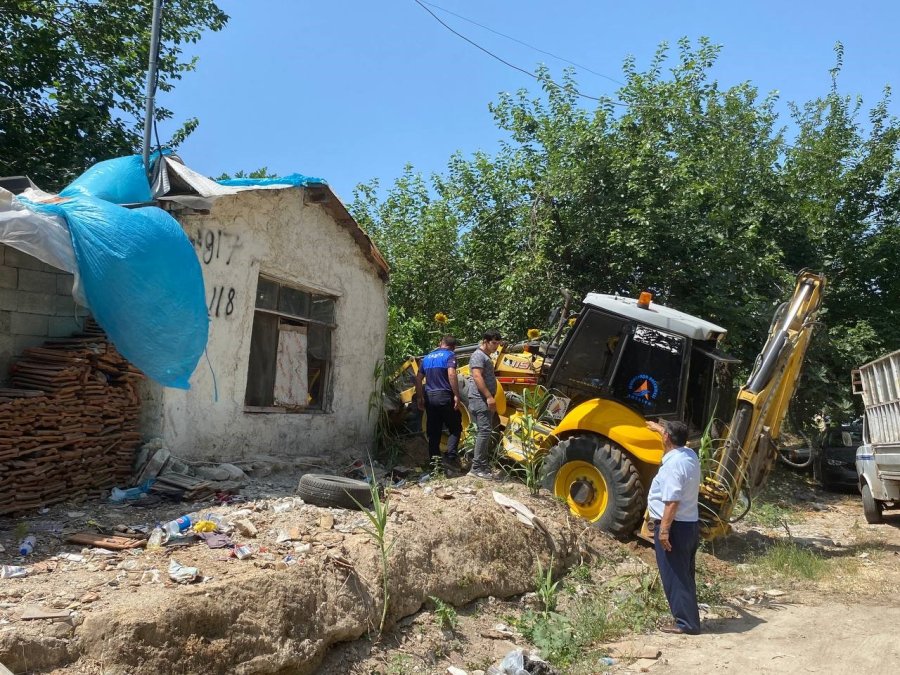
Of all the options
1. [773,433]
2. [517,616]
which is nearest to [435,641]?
[517,616]

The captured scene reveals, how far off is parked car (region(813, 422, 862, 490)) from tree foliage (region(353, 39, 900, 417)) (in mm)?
595

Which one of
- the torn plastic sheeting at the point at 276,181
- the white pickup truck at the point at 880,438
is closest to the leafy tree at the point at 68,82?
the torn plastic sheeting at the point at 276,181

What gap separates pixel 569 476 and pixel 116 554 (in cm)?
458

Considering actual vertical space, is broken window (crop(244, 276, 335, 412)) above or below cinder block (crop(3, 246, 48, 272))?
below

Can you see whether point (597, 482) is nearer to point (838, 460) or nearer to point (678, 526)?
point (678, 526)

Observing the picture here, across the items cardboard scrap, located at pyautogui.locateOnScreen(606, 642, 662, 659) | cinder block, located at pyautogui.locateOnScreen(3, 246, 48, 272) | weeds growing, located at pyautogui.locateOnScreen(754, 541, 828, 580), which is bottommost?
cardboard scrap, located at pyautogui.locateOnScreen(606, 642, 662, 659)

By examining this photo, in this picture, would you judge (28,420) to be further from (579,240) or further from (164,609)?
(579,240)

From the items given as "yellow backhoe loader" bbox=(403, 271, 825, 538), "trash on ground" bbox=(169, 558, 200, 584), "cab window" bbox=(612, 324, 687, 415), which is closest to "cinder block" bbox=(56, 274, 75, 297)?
"trash on ground" bbox=(169, 558, 200, 584)

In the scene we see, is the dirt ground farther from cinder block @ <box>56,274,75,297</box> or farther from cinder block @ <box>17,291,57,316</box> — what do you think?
cinder block @ <box>56,274,75,297</box>

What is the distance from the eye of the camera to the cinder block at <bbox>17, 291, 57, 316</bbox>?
6.77 m

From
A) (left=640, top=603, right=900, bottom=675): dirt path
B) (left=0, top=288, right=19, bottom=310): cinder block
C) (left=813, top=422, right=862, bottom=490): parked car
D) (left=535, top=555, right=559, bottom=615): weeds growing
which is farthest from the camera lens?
(left=813, top=422, right=862, bottom=490): parked car

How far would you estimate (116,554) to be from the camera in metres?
5.27

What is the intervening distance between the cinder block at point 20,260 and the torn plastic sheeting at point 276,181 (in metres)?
2.35

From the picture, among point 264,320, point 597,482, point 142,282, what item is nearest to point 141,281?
point 142,282
